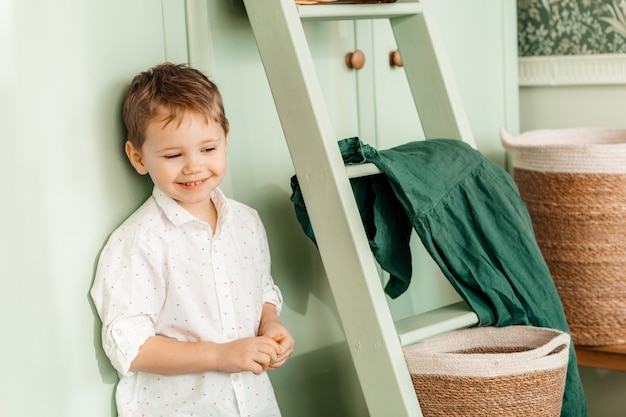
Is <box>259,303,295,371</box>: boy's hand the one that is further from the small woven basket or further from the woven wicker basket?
the woven wicker basket

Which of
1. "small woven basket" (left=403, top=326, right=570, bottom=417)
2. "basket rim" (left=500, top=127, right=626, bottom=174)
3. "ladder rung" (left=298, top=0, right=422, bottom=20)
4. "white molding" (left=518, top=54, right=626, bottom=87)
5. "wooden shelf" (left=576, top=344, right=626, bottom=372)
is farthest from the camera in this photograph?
"white molding" (left=518, top=54, right=626, bottom=87)

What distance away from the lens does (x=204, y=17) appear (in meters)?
1.61

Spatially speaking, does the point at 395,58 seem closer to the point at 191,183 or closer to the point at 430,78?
the point at 430,78

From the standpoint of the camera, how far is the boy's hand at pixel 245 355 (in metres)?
1.46

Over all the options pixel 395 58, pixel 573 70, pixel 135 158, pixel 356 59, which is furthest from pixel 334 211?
pixel 573 70

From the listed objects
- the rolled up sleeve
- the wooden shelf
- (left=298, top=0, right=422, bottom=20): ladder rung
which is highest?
(left=298, top=0, right=422, bottom=20): ladder rung

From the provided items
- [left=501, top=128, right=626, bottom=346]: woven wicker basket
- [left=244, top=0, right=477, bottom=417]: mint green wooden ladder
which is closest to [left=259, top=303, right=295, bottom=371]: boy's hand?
[left=244, top=0, right=477, bottom=417]: mint green wooden ladder

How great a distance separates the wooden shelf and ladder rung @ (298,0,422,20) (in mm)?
934

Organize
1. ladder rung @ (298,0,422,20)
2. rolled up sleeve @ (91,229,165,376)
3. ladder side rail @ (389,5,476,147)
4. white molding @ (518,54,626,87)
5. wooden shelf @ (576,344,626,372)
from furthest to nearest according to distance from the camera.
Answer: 1. white molding @ (518,54,626,87)
2. wooden shelf @ (576,344,626,372)
3. ladder side rail @ (389,5,476,147)
4. ladder rung @ (298,0,422,20)
5. rolled up sleeve @ (91,229,165,376)

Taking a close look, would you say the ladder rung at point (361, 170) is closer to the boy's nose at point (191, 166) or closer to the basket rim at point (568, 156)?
the boy's nose at point (191, 166)

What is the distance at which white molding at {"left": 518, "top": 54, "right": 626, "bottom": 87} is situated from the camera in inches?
95.7

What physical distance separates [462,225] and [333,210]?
282 mm

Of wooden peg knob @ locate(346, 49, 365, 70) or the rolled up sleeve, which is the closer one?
the rolled up sleeve

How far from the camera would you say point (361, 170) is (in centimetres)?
160
